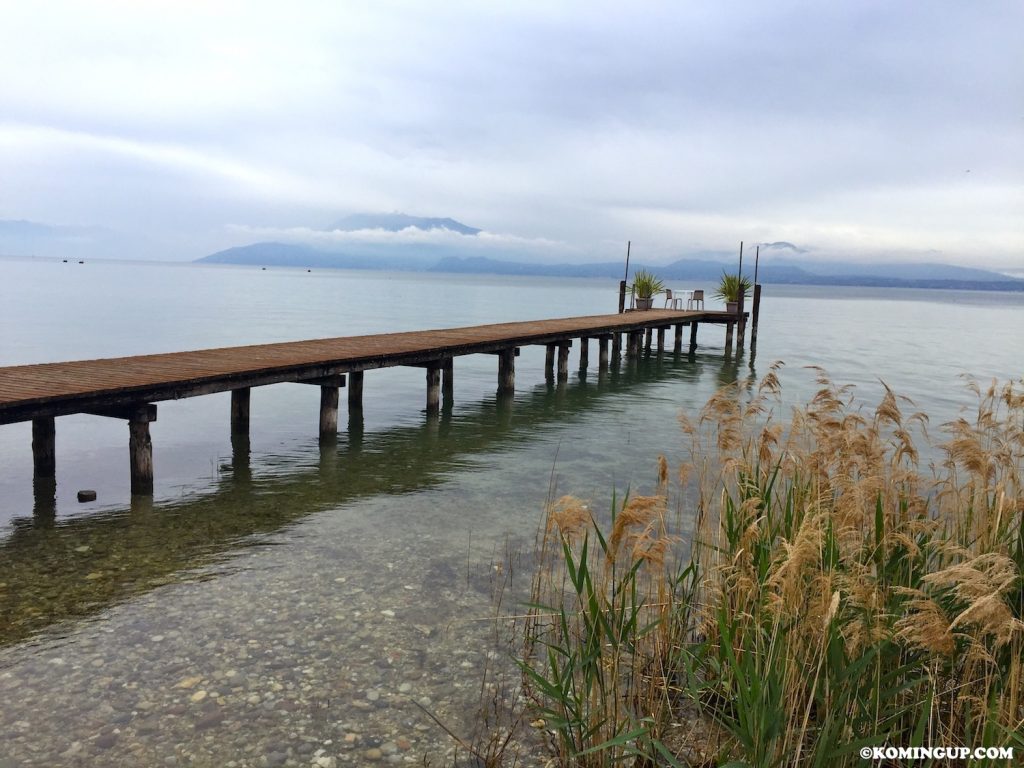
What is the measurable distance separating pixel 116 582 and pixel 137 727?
7.63 ft

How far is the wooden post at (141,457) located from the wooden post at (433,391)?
620 centimetres

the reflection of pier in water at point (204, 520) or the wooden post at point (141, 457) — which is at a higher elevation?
the wooden post at point (141, 457)

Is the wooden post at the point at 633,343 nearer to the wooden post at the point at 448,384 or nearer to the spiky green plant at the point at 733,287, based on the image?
the spiky green plant at the point at 733,287

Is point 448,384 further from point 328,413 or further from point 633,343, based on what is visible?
point 633,343

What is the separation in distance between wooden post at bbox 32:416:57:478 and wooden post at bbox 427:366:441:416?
6.52 m

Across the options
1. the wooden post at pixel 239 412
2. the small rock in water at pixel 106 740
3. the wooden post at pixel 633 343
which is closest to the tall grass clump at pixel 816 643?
the small rock in water at pixel 106 740

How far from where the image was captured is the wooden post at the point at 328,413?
12.3m

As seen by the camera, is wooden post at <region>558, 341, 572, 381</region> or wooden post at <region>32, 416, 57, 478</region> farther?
wooden post at <region>558, 341, 572, 381</region>

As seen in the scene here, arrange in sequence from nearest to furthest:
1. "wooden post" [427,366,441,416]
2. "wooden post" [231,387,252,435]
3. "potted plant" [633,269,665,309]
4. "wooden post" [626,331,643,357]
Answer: "wooden post" [231,387,252,435]
"wooden post" [427,366,441,416]
"wooden post" [626,331,643,357]
"potted plant" [633,269,665,309]

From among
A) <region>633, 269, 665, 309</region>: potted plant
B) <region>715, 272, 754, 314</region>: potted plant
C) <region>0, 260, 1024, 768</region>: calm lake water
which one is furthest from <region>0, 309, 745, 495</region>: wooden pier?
<region>633, 269, 665, 309</region>: potted plant

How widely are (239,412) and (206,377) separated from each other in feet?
10.1

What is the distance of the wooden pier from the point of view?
8.43m

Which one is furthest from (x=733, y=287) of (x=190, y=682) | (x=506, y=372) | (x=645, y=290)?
(x=190, y=682)

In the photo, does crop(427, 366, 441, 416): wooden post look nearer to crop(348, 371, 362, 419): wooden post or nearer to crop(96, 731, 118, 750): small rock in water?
crop(348, 371, 362, 419): wooden post
